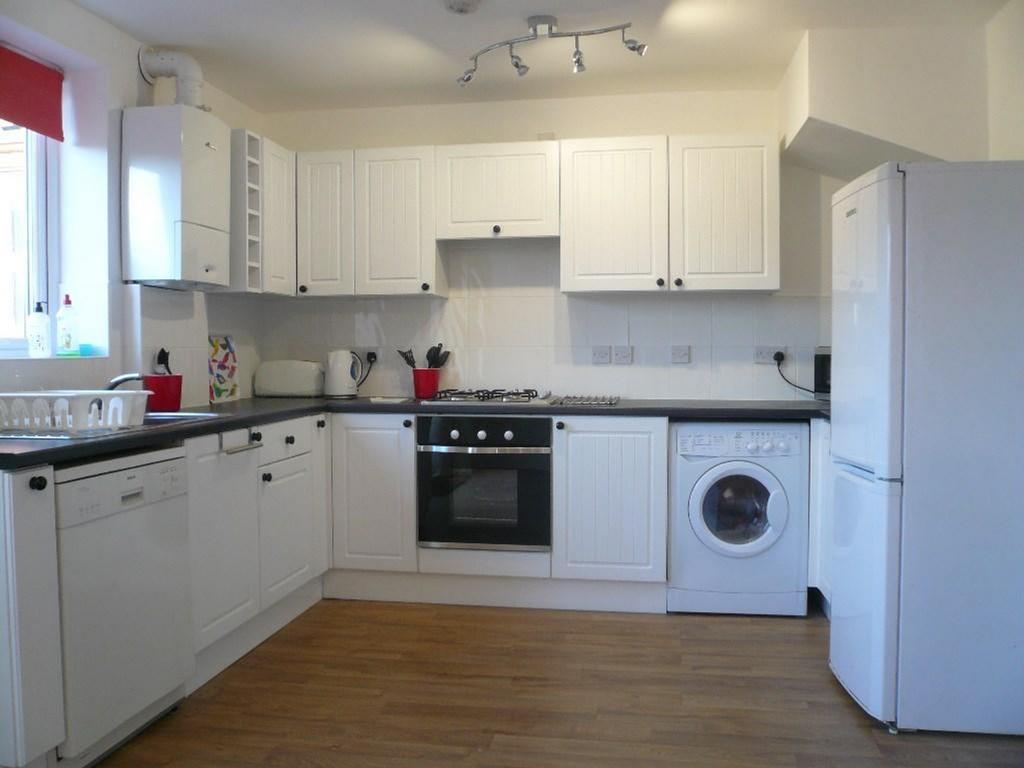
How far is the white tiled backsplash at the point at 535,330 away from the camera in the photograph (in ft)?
12.0

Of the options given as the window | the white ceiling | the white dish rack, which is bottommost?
the white dish rack

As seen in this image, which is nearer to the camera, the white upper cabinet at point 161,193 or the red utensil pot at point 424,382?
the white upper cabinet at point 161,193

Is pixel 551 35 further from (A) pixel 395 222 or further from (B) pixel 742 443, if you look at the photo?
(B) pixel 742 443

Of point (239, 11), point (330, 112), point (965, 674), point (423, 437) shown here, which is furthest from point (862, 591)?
point (330, 112)

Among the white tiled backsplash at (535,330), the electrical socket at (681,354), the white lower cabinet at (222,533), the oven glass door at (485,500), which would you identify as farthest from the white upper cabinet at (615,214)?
the white lower cabinet at (222,533)

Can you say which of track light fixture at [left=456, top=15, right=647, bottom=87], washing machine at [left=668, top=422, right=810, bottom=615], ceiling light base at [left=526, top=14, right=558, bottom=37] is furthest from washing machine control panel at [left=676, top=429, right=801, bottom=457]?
ceiling light base at [left=526, top=14, right=558, bottom=37]

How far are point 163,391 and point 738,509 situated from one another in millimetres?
2402

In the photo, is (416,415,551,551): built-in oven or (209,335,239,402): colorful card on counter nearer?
(416,415,551,551): built-in oven

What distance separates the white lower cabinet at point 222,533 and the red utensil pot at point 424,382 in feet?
3.43

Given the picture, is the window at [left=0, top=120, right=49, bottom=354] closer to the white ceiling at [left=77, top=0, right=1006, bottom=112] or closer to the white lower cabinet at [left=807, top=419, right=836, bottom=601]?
the white ceiling at [left=77, top=0, right=1006, bottom=112]

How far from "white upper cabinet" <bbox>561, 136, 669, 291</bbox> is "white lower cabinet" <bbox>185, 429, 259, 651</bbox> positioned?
165 centimetres

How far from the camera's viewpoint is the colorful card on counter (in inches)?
139

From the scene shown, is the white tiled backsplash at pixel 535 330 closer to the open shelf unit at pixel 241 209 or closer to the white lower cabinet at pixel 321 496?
the open shelf unit at pixel 241 209

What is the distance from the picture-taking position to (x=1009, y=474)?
212 centimetres
